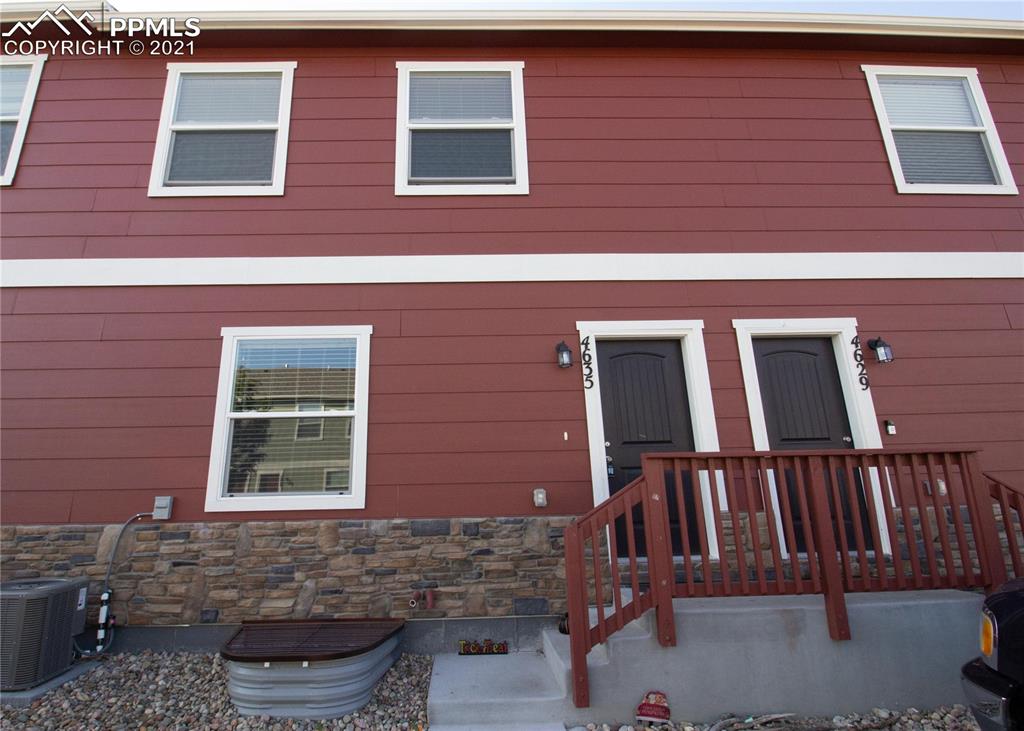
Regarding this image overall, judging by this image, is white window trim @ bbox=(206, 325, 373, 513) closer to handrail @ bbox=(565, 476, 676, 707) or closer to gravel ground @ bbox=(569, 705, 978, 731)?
handrail @ bbox=(565, 476, 676, 707)

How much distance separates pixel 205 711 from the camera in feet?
10.2

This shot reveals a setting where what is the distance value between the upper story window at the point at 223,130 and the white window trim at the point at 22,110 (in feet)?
3.95

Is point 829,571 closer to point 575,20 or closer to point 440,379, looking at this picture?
point 440,379

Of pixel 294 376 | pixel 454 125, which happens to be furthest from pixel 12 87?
pixel 454 125

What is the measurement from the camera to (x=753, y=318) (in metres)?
4.41

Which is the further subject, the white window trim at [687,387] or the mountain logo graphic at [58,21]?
the mountain logo graphic at [58,21]

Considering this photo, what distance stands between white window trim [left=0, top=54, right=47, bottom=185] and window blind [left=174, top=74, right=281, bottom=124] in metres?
1.30

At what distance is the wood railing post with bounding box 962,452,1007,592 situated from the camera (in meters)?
3.00

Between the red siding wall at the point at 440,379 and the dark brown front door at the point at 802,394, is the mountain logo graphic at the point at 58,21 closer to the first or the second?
the red siding wall at the point at 440,379

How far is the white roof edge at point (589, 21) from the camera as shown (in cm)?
480

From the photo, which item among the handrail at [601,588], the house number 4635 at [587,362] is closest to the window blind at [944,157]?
the house number 4635 at [587,362]

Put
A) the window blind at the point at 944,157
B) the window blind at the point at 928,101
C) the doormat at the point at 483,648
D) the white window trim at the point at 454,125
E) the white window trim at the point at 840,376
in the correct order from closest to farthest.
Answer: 1. the doormat at the point at 483,648
2. the white window trim at the point at 840,376
3. the white window trim at the point at 454,125
4. the window blind at the point at 944,157
5. the window blind at the point at 928,101

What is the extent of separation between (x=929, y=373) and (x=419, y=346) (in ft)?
13.8

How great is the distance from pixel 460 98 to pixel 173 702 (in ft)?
A: 16.9
